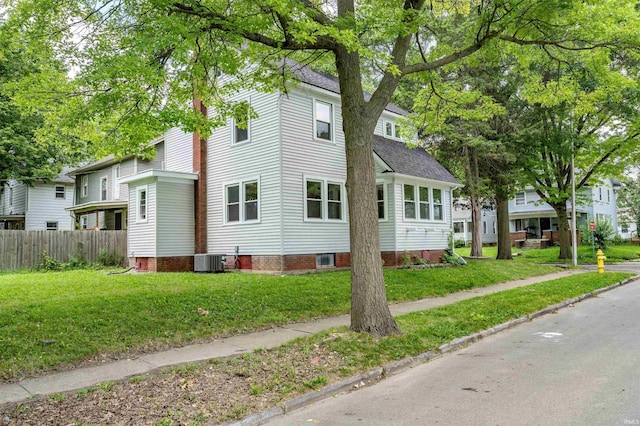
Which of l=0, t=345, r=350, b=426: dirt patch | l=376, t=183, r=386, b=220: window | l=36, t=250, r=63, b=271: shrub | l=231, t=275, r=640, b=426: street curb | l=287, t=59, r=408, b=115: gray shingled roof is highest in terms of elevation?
l=287, t=59, r=408, b=115: gray shingled roof

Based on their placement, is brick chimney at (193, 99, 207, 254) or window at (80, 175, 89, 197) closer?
brick chimney at (193, 99, 207, 254)

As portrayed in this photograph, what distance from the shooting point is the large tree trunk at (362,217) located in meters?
7.35

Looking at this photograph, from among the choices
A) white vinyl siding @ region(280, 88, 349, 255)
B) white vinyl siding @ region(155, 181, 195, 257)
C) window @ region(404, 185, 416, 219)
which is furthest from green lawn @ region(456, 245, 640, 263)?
white vinyl siding @ region(155, 181, 195, 257)

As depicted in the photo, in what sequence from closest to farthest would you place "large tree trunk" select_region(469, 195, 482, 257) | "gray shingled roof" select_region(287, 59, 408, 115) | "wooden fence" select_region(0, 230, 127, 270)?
"gray shingled roof" select_region(287, 59, 408, 115) < "wooden fence" select_region(0, 230, 127, 270) < "large tree trunk" select_region(469, 195, 482, 257)

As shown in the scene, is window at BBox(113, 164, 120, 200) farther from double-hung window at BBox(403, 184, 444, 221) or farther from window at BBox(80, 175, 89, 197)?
double-hung window at BBox(403, 184, 444, 221)

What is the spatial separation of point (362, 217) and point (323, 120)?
410 inches

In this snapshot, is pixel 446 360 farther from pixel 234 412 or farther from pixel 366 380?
pixel 234 412

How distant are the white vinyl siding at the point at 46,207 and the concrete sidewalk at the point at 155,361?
30.6 m

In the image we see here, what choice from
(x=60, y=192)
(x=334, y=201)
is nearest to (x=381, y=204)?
(x=334, y=201)

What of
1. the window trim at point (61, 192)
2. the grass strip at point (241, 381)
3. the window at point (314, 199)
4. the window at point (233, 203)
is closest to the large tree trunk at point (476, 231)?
the window at point (314, 199)

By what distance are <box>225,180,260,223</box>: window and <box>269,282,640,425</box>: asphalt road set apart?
10.4 m

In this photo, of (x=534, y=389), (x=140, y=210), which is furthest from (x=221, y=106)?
(x=140, y=210)

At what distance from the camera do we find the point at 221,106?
1031 centimetres

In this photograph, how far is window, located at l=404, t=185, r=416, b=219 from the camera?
18.7m
